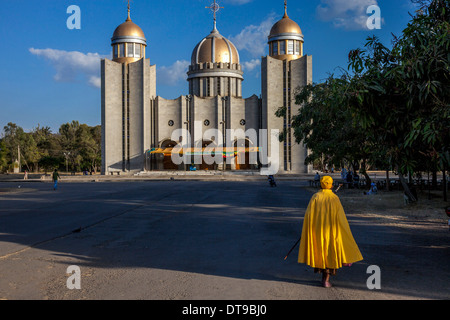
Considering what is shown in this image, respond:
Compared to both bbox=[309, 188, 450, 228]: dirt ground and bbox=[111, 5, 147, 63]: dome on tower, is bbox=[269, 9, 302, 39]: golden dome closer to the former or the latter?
bbox=[111, 5, 147, 63]: dome on tower

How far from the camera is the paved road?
5.13m

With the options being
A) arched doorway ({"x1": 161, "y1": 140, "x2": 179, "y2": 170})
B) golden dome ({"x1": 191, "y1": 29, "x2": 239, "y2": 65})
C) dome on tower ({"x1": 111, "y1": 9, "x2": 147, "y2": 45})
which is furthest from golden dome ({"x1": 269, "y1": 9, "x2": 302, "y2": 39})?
arched doorway ({"x1": 161, "y1": 140, "x2": 179, "y2": 170})

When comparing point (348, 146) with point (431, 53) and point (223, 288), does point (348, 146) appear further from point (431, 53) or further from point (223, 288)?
point (223, 288)

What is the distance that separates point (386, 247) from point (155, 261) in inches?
175

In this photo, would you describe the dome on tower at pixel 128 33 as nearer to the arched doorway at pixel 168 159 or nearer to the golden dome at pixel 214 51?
the golden dome at pixel 214 51

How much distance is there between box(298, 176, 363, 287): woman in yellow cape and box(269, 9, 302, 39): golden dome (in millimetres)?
63673

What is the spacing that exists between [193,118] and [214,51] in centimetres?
1284

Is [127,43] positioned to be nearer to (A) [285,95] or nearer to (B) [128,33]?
(B) [128,33]

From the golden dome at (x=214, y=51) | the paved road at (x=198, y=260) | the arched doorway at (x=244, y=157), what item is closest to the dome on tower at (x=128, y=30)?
the golden dome at (x=214, y=51)

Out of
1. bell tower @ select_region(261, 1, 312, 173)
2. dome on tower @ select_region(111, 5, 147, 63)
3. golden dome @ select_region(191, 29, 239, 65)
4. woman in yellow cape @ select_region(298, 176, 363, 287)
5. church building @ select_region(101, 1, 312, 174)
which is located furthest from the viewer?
golden dome @ select_region(191, 29, 239, 65)

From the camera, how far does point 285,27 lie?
65.3m

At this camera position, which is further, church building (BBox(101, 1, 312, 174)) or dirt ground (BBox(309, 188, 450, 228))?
church building (BBox(101, 1, 312, 174))

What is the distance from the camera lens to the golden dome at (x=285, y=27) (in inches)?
2569

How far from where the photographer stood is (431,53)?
723 centimetres
